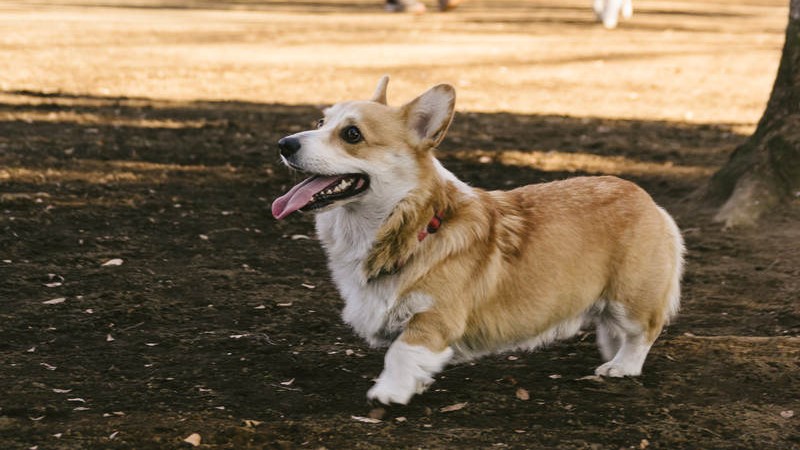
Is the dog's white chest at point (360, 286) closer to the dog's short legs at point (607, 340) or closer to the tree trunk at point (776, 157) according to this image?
the dog's short legs at point (607, 340)

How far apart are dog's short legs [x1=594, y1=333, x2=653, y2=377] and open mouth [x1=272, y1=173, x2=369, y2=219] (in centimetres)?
146

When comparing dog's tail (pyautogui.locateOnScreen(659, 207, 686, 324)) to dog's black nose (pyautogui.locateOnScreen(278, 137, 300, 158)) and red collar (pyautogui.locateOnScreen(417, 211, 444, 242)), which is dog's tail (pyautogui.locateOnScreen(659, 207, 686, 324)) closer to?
red collar (pyautogui.locateOnScreen(417, 211, 444, 242))

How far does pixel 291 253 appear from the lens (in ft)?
24.2

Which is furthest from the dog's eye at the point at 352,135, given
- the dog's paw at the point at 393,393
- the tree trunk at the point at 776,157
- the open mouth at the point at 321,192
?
the tree trunk at the point at 776,157

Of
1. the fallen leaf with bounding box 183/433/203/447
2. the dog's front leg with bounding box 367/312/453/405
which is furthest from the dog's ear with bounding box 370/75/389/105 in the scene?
the fallen leaf with bounding box 183/433/203/447

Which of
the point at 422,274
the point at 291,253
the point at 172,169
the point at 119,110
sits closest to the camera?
the point at 422,274

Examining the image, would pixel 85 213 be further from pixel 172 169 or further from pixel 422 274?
pixel 422 274

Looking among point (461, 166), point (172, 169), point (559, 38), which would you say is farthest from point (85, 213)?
point (559, 38)

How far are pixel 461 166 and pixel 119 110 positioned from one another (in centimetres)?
468

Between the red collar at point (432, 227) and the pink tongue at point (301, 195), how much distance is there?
0.44m

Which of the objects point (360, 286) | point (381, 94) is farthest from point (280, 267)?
point (360, 286)

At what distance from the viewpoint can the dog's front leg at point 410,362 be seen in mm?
4504

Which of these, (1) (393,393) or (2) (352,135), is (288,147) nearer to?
(2) (352,135)

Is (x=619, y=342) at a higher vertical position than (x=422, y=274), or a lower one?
lower
